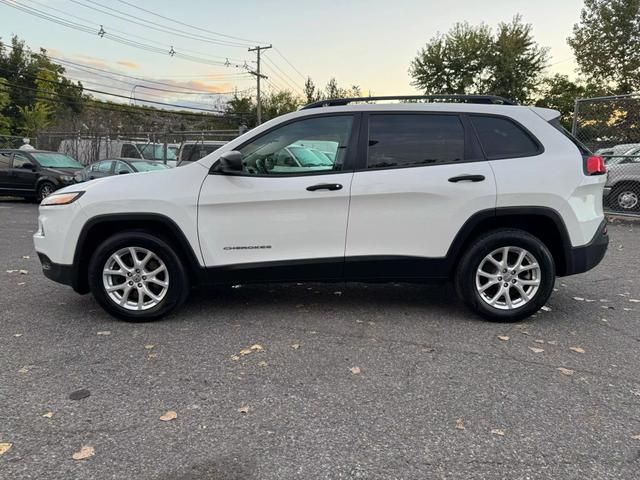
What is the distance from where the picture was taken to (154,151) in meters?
19.9

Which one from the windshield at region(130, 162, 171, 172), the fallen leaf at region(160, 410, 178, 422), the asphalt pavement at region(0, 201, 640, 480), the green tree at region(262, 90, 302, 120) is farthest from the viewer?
the green tree at region(262, 90, 302, 120)

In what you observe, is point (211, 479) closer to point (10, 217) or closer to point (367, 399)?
point (367, 399)

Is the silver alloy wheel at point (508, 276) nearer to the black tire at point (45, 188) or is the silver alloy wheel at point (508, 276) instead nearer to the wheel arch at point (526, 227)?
the wheel arch at point (526, 227)

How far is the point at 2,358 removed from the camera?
11.8 feet

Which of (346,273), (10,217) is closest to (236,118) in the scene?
(10,217)

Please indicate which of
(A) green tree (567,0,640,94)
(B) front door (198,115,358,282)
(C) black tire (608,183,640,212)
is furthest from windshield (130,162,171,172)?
(A) green tree (567,0,640,94)

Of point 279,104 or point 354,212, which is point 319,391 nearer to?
point 354,212

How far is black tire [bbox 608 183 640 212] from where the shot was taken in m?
11.0

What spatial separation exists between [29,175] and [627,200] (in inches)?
624

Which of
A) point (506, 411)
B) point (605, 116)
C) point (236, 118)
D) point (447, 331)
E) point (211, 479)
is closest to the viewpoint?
point (211, 479)

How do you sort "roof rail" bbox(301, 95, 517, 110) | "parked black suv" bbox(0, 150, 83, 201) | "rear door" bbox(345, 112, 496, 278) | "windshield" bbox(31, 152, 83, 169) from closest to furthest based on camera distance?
"rear door" bbox(345, 112, 496, 278) → "roof rail" bbox(301, 95, 517, 110) → "parked black suv" bbox(0, 150, 83, 201) → "windshield" bbox(31, 152, 83, 169)

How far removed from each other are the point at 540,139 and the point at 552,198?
522 millimetres

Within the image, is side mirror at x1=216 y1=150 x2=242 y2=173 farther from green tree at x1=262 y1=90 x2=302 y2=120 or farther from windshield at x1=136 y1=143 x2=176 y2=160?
green tree at x1=262 y1=90 x2=302 y2=120

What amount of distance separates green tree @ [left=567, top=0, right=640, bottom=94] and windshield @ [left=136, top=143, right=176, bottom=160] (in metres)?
24.7
